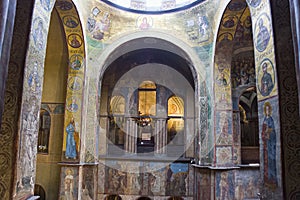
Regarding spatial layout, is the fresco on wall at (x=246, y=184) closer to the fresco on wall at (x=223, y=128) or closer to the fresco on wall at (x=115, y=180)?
the fresco on wall at (x=223, y=128)

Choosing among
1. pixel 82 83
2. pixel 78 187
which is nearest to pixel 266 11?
pixel 82 83

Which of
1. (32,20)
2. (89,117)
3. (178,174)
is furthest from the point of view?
(178,174)

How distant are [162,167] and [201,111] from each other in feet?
14.6

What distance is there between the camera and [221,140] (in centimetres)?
885

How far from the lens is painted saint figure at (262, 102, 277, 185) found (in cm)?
420

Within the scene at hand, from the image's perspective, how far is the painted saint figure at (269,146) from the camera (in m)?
4.20

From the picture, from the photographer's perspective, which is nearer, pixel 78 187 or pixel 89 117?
pixel 78 187

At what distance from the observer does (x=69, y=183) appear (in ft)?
28.8

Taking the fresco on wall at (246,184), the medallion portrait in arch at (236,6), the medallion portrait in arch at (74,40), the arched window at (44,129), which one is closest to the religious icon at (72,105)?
the arched window at (44,129)

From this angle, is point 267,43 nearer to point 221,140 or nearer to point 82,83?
point 221,140

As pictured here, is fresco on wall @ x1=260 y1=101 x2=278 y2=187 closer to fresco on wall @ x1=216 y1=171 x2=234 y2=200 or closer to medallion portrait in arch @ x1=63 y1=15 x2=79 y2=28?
fresco on wall @ x1=216 y1=171 x2=234 y2=200

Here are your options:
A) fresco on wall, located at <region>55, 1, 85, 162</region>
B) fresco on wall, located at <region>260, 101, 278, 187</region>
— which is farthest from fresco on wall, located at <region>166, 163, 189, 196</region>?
fresco on wall, located at <region>260, 101, 278, 187</region>

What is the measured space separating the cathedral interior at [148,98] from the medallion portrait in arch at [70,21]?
4 cm

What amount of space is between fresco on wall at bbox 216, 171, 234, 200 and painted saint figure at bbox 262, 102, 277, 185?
443cm
